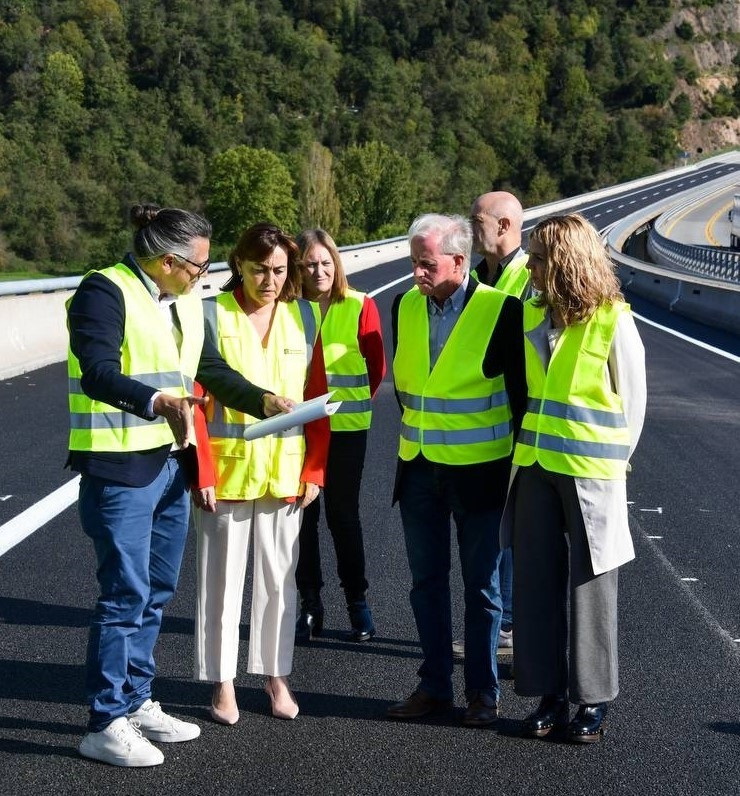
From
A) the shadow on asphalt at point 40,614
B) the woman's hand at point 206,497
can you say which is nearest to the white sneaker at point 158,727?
the woman's hand at point 206,497

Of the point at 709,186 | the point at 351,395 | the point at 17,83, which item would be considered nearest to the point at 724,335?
the point at 351,395

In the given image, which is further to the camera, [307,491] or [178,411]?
[307,491]

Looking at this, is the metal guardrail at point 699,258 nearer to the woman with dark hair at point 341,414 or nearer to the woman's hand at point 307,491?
the woman with dark hair at point 341,414

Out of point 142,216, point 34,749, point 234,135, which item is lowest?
point 234,135

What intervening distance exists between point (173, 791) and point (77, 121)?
145103mm

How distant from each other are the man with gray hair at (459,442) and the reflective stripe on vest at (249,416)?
49 centimetres

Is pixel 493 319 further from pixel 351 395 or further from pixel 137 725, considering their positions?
pixel 137 725

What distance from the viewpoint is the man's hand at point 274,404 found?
5.04 metres

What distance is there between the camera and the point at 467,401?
17.6 feet

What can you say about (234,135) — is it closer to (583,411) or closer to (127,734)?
(583,411)

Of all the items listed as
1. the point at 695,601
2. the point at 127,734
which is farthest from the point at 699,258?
the point at 127,734

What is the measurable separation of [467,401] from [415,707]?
122cm

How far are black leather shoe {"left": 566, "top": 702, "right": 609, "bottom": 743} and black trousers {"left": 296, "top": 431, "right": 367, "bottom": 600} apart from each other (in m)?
1.70

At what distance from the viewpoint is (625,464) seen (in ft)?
17.1
